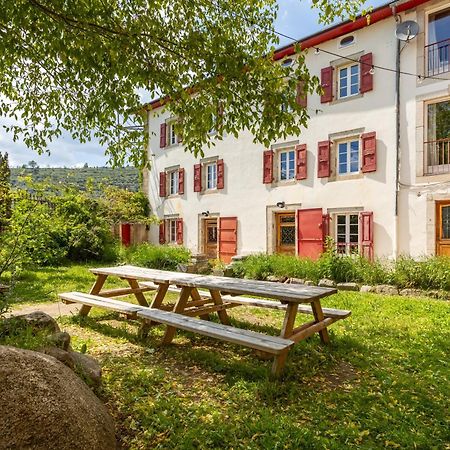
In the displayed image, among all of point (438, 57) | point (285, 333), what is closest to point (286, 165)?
point (438, 57)

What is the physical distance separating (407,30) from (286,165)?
4.75 metres

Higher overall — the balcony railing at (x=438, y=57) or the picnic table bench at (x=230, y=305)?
the balcony railing at (x=438, y=57)

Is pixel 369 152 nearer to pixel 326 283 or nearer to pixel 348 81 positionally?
pixel 348 81

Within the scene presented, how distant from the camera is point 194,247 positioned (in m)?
14.0

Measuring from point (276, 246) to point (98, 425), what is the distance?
10012 mm

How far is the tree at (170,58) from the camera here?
332 centimetres

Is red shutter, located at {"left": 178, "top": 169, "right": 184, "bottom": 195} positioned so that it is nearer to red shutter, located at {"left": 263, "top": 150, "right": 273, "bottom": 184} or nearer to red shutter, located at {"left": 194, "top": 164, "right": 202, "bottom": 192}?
red shutter, located at {"left": 194, "top": 164, "right": 202, "bottom": 192}

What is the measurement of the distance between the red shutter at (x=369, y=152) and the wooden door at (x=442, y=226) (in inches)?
74.0

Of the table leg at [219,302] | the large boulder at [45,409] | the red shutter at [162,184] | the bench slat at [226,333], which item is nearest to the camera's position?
the large boulder at [45,409]

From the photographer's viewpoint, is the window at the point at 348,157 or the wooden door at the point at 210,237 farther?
the wooden door at the point at 210,237

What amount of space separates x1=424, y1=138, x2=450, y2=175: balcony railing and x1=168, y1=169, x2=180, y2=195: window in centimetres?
945

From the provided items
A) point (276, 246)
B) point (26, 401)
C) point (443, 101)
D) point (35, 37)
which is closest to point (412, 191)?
point (443, 101)

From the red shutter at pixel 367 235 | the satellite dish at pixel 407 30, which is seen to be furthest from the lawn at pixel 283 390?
the satellite dish at pixel 407 30

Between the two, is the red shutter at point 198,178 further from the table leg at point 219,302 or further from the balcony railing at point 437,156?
the table leg at point 219,302
